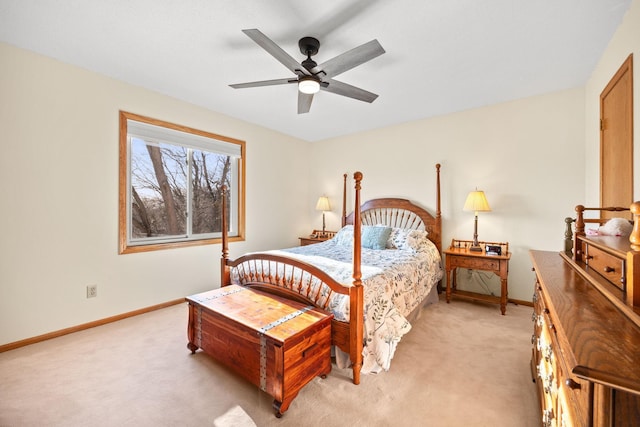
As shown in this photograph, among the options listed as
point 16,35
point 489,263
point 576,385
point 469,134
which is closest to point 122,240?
point 16,35

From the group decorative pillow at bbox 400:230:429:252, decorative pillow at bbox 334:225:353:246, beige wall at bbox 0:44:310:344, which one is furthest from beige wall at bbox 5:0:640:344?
decorative pillow at bbox 334:225:353:246

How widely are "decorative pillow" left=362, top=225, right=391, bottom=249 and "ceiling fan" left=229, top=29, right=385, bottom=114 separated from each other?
1745 mm

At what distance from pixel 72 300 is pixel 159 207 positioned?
130cm

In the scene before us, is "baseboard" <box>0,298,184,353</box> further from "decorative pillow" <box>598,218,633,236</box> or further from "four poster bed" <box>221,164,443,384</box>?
"decorative pillow" <box>598,218,633,236</box>

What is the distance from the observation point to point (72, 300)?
8.69 ft

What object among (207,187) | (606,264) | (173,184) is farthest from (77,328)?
(606,264)

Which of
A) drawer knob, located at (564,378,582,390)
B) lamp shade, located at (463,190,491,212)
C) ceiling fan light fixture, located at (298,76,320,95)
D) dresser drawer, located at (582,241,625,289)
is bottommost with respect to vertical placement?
drawer knob, located at (564,378,582,390)

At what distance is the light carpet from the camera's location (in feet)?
5.19

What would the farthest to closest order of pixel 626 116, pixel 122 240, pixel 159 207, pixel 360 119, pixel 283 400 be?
pixel 360 119, pixel 159 207, pixel 122 240, pixel 626 116, pixel 283 400

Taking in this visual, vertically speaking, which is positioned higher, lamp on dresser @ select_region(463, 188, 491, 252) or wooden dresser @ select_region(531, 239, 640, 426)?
lamp on dresser @ select_region(463, 188, 491, 252)

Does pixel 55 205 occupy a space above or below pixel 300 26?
below

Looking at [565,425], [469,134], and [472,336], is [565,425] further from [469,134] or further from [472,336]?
[469,134]

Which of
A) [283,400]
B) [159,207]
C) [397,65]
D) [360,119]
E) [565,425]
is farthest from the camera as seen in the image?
[360,119]

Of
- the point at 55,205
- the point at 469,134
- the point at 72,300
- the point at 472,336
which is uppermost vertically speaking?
the point at 469,134
